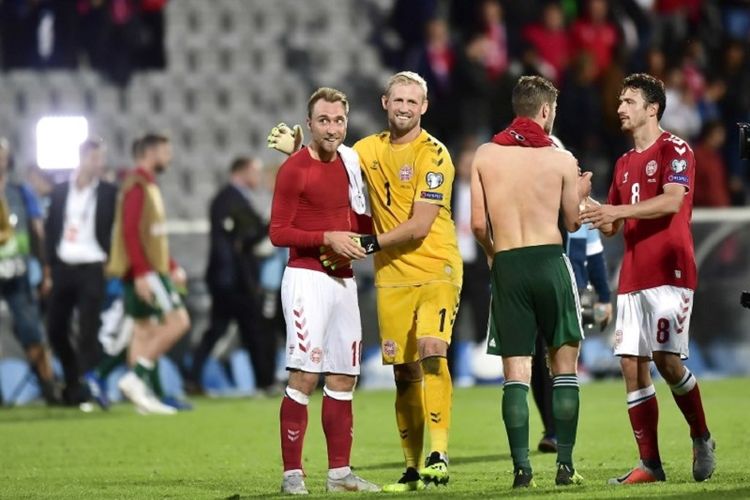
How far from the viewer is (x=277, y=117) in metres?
21.1

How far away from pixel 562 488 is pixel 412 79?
2.21 m

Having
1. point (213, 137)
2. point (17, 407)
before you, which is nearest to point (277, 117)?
point (213, 137)

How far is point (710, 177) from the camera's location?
19.7m

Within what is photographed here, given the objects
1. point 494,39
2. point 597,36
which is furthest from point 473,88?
point 597,36

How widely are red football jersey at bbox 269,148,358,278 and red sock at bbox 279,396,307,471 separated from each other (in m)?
0.71

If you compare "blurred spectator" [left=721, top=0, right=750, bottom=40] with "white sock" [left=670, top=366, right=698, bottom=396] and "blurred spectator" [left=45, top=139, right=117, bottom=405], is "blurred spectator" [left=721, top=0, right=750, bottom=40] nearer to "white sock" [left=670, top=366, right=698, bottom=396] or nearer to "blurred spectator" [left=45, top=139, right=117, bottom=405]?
"blurred spectator" [left=45, top=139, right=117, bottom=405]

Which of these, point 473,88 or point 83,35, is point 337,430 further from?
point 83,35

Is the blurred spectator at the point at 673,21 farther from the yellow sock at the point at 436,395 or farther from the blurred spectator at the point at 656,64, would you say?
the yellow sock at the point at 436,395

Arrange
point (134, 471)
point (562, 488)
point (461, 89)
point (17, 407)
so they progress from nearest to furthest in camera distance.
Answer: point (562, 488), point (134, 471), point (17, 407), point (461, 89)

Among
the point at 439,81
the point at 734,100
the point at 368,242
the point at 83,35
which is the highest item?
the point at 83,35

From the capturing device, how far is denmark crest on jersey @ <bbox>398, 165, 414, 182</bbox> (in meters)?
9.05

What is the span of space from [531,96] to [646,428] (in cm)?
184

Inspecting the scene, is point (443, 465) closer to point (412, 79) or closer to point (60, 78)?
point (412, 79)

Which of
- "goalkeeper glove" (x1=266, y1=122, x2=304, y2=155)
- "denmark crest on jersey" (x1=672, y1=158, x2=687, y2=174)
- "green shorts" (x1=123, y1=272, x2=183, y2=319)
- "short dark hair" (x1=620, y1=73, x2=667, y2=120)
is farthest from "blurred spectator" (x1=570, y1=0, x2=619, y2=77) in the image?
"goalkeeper glove" (x1=266, y1=122, x2=304, y2=155)
